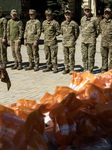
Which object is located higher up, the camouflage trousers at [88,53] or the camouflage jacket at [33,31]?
the camouflage jacket at [33,31]

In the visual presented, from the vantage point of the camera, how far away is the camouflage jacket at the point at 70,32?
30.8ft

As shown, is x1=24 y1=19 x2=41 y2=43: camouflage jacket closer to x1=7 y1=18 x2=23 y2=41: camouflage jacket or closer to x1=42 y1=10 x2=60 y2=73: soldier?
x1=42 y1=10 x2=60 y2=73: soldier

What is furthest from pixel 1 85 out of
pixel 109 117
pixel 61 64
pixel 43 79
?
pixel 109 117

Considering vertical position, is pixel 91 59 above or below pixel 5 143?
below

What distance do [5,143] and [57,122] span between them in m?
0.65

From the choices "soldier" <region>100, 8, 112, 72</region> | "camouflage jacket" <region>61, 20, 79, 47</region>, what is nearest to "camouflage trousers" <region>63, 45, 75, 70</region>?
"camouflage jacket" <region>61, 20, 79, 47</region>

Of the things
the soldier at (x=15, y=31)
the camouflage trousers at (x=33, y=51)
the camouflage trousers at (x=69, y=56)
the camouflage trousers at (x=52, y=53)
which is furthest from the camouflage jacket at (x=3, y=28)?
the camouflage trousers at (x=69, y=56)

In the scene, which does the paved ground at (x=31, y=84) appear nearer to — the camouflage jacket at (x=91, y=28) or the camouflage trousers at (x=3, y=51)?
the camouflage trousers at (x=3, y=51)

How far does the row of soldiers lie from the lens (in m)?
9.11

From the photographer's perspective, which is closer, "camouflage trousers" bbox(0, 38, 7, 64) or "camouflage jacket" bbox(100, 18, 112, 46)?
"camouflage jacket" bbox(100, 18, 112, 46)

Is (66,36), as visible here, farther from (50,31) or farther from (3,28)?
(3,28)

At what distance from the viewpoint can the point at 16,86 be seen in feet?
26.1

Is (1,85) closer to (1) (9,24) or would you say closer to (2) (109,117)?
(1) (9,24)

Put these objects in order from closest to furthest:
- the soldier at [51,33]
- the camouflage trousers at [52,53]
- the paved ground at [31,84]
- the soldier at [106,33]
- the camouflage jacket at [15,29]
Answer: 1. the paved ground at [31,84]
2. the soldier at [106,33]
3. the soldier at [51,33]
4. the camouflage trousers at [52,53]
5. the camouflage jacket at [15,29]
